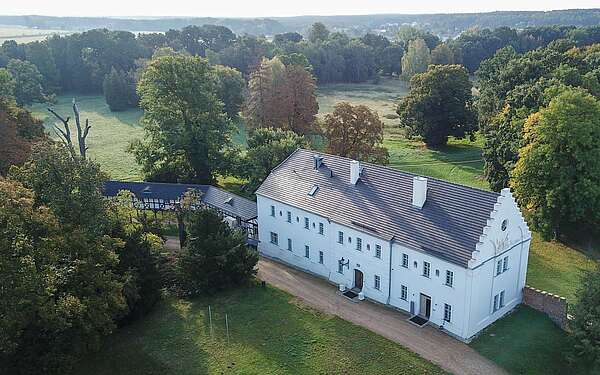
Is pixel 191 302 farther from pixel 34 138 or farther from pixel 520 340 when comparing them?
pixel 34 138

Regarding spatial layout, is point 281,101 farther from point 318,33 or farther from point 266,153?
point 318,33

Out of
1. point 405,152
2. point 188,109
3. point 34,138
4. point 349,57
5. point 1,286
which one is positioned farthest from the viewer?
point 349,57

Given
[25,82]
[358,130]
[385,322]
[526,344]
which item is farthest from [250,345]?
[25,82]

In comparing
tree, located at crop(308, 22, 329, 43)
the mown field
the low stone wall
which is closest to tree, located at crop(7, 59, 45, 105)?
the mown field

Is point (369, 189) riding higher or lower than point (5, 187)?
lower

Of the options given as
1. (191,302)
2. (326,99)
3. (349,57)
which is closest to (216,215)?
(191,302)

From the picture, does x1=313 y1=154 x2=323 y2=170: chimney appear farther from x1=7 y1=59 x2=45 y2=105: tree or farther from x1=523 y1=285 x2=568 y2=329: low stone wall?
x1=7 y1=59 x2=45 y2=105: tree
